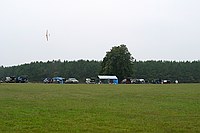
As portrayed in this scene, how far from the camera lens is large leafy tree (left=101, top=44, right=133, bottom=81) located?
376ft

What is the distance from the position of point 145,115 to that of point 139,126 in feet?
12.5

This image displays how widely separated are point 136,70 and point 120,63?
43.0 metres

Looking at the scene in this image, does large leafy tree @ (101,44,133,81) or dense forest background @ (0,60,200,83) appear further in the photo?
dense forest background @ (0,60,200,83)

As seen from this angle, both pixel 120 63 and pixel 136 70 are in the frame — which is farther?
pixel 136 70

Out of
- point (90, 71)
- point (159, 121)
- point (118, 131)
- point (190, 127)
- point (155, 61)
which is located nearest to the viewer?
point (118, 131)

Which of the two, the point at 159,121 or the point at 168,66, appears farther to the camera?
the point at 168,66

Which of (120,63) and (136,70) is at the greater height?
(120,63)

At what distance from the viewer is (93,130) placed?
12344mm

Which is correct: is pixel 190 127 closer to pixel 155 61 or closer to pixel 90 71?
pixel 90 71

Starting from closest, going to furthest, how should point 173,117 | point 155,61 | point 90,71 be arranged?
point 173,117 < point 90,71 < point 155,61

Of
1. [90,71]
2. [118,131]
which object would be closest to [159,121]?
[118,131]

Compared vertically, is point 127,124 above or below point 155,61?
below

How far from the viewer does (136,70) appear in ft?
514

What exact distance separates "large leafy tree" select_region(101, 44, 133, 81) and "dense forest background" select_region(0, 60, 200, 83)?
35812mm
